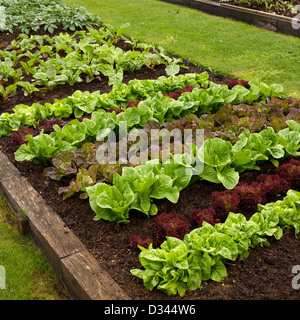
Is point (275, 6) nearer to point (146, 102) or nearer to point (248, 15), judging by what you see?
point (248, 15)

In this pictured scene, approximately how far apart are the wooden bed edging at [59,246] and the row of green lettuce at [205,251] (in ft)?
0.82

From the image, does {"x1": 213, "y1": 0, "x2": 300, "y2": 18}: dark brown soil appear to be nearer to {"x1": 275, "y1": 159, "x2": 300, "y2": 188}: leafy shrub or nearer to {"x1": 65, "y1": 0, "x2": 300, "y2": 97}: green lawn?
{"x1": 65, "y1": 0, "x2": 300, "y2": 97}: green lawn

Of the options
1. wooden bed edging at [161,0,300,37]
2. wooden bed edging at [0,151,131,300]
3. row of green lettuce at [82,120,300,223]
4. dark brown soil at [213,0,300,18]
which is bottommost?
wooden bed edging at [0,151,131,300]

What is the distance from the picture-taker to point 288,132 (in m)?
4.28

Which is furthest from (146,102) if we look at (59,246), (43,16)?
(43,16)

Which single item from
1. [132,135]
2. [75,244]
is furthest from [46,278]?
[132,135]

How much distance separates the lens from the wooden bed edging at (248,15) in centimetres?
809

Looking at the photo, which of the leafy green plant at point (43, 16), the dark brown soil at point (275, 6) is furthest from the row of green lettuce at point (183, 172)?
the leafy green plant at point (43, 16)

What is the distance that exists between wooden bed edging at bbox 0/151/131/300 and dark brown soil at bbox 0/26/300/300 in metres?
Answer: 0.08

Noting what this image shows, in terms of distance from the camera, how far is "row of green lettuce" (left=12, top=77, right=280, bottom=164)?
13.5 feet

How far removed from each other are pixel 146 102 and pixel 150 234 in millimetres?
1850

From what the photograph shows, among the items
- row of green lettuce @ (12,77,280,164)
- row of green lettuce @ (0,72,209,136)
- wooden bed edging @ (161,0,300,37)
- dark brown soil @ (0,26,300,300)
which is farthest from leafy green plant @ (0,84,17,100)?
wooden bed edging @ (161,0,300,37)

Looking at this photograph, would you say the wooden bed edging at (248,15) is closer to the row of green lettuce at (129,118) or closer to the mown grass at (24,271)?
the row of green lettuce at (129,118)

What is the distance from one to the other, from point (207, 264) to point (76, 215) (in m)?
1.25
